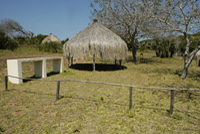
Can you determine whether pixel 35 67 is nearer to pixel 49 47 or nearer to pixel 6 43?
pixel 6 43

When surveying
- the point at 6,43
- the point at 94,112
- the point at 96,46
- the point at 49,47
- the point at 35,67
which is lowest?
the point at 94,112

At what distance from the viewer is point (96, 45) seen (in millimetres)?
10328

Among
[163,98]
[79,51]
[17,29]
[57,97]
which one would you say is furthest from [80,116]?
[17,29]

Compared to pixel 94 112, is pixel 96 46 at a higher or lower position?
higher

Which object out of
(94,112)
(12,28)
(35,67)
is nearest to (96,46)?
(35,67)

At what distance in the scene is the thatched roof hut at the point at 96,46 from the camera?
10469 millimetres

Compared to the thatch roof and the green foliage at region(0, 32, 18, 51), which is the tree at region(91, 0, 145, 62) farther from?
the green foliage at region(0, 32, 18, 51)

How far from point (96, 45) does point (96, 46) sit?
7cm

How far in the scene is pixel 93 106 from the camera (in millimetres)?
4500

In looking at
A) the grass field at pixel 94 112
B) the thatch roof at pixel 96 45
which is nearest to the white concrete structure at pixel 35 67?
the grass field at pixel 94 112

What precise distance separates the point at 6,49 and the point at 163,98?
62.5 ft

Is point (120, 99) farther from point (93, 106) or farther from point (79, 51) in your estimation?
point (79, 51)

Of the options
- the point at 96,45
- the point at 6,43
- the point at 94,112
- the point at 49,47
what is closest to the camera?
the point at 94,112

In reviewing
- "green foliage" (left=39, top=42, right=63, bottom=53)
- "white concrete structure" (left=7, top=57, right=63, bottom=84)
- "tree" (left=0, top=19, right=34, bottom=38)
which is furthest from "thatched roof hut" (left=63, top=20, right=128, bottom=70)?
"tree" (left=0, top=19, right=34, bottom=38)
